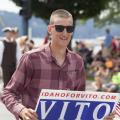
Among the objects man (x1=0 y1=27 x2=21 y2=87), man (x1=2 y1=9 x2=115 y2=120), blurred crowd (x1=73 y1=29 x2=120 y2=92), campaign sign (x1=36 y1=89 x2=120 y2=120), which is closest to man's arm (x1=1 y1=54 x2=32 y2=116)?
man (x1=2 y1=9 x2=115 y2=120)

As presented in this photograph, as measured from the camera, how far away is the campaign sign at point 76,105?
4301 mm

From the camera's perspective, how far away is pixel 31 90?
446 cm

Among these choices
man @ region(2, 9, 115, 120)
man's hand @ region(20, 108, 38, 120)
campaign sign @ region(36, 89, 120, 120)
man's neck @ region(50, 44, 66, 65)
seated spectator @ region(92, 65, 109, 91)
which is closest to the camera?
man's hand @ region(20, 108, 38, 120)

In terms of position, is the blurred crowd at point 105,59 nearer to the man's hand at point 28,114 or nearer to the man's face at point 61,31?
the man's face at point 61,31

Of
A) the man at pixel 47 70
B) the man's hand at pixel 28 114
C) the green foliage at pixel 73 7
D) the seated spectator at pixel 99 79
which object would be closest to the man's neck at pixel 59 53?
the man at pixel 47 70

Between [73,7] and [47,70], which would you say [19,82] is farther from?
[73,7]

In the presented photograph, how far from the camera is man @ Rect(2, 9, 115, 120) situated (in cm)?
441

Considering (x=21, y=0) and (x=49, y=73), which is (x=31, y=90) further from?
(x=21, y=0)

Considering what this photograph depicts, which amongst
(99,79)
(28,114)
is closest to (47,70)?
(28,114)

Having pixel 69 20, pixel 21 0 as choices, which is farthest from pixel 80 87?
→ pixel 21 0

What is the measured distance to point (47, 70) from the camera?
14.7 feet

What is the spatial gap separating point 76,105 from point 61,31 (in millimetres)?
571

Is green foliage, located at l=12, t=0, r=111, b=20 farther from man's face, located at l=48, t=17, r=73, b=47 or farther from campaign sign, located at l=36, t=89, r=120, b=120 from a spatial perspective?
campaign sign, located at l=36, t=89, r=120, b=120

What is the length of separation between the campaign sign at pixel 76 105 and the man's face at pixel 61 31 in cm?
40
